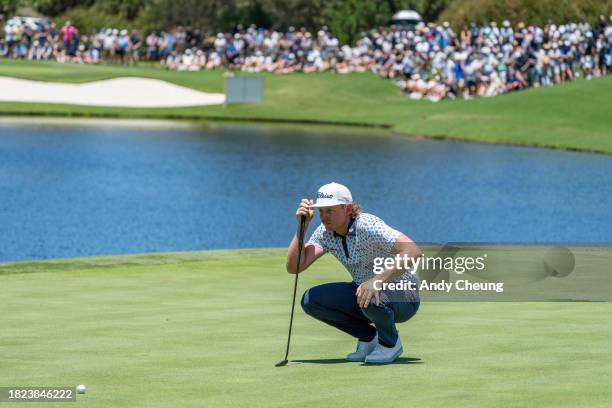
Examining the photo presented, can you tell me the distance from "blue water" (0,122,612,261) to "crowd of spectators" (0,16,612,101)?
9.96 metres

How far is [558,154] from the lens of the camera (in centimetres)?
5244

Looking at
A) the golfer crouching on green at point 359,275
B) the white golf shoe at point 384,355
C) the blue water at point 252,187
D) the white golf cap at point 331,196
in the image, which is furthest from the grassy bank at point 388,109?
the white golf cap at point 331,196

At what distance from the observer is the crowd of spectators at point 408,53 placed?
65938 millimetres

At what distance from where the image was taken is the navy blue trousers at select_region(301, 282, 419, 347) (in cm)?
1123

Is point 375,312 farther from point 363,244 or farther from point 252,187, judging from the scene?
point 252,187

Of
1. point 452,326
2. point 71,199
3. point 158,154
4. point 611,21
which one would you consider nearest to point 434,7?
point 611,21

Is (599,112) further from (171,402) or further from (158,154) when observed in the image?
(171,402)

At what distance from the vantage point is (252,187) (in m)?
42.0

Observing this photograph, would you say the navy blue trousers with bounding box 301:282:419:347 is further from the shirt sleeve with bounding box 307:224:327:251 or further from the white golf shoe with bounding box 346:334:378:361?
the shirt sleeve with bounding box 307:224:327:251

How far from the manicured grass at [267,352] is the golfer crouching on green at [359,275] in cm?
26

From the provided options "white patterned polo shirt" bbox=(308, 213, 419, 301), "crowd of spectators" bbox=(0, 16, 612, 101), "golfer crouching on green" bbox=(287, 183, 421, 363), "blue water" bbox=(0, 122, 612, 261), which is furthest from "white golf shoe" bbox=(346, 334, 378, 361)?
"crowd of spectators" bbox=(0, 16, 612, 101)

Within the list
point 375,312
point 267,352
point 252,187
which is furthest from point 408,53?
point 375,312

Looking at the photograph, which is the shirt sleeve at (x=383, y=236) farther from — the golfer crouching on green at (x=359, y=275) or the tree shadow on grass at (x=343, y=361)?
the tree shadow on grass at (x=343, y=361)

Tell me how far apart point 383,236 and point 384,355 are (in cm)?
97
